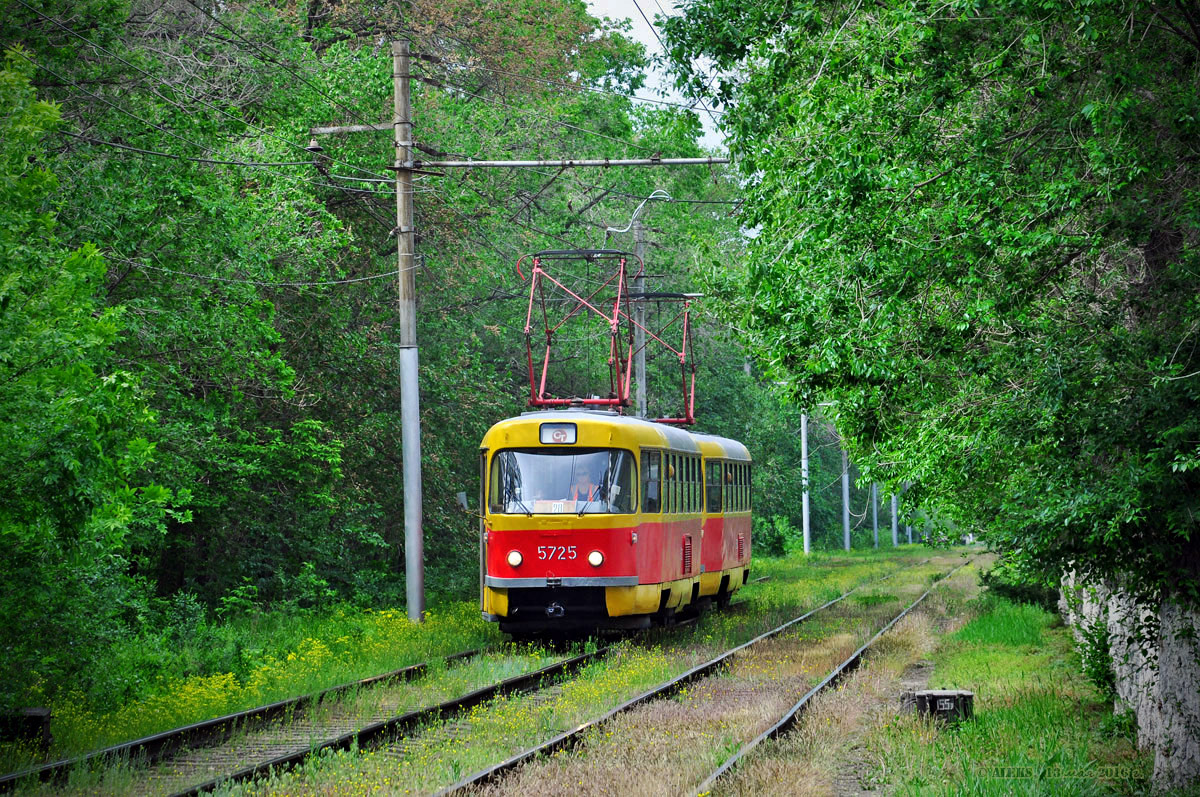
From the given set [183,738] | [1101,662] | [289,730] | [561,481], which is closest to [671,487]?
[561,481]

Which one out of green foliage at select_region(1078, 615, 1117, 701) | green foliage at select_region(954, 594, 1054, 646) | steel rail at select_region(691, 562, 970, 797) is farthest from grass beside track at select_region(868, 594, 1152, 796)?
green foliage at select_region(954, 594, 1054, 646)

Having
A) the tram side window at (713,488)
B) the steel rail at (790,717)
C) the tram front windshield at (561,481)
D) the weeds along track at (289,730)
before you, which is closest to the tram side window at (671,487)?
the tram front windshield at (561,481)

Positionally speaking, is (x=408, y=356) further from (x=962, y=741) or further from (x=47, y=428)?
(x=962, y=741)

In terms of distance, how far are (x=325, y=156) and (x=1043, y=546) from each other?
16.6 m

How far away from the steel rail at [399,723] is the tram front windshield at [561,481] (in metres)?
2.05

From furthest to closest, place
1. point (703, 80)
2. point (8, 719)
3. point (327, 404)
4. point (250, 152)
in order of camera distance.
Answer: point (327, 404) < point (250, 152) < point (703, 80) < point (8, 719)

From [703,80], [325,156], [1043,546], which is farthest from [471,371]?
[1043,546]

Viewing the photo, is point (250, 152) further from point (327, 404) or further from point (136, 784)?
point (136, 784)

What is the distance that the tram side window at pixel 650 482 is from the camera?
1844 centimetres

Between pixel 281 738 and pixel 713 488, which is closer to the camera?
pixel 281 738

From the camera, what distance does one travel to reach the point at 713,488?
2366 cm

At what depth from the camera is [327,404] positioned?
24.2 metres

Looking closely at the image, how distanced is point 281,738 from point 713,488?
12881mm

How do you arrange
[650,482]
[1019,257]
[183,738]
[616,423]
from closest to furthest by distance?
[1019,257]
[183,738]
[616,423]
[650,482]
